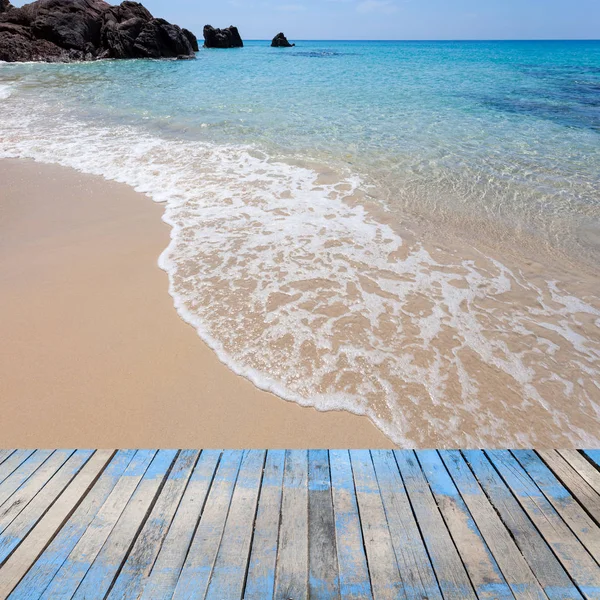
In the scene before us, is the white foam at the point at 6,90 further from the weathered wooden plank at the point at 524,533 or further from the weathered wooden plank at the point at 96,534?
the weathered wooden plank at the point at 524,533

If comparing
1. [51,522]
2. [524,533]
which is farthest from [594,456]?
[51,522]

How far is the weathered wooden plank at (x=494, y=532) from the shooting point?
6.20 ft

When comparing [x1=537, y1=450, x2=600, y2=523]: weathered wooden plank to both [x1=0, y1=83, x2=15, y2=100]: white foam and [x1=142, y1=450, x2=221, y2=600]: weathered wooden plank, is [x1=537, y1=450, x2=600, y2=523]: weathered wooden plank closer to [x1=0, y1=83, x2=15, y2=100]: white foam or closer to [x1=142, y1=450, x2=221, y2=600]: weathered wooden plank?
[x1=142, y1=450, x2=221, y2=600]: weathered wooden plank

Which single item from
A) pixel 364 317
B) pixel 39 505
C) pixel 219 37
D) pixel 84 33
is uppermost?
pixel 84 33

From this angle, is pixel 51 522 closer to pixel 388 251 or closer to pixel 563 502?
pixel 563 502

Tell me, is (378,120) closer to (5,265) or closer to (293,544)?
(5,265)

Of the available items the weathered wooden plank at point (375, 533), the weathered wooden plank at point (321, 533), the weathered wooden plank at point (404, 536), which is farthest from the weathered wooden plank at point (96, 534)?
the weathered wooden plank at point (404, 536)

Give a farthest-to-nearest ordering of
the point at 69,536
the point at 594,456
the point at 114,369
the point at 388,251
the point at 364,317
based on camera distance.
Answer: the point at 388,251 < the point at 364,317 < the point at 114,369 < the point at 594,456 < the point at 69,536

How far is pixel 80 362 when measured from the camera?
3883 millimetres

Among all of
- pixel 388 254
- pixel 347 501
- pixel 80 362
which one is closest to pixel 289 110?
pixel 388 254

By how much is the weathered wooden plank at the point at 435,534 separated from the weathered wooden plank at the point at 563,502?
2.40 feet

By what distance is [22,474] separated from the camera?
246cm

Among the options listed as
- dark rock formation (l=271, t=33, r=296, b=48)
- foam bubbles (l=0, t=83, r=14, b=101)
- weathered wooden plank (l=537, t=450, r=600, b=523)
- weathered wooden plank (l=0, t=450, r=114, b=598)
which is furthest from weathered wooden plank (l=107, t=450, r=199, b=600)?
dark rock formation (l=271, t=33, r=296, b=48)

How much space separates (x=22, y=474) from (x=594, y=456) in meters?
3.84
